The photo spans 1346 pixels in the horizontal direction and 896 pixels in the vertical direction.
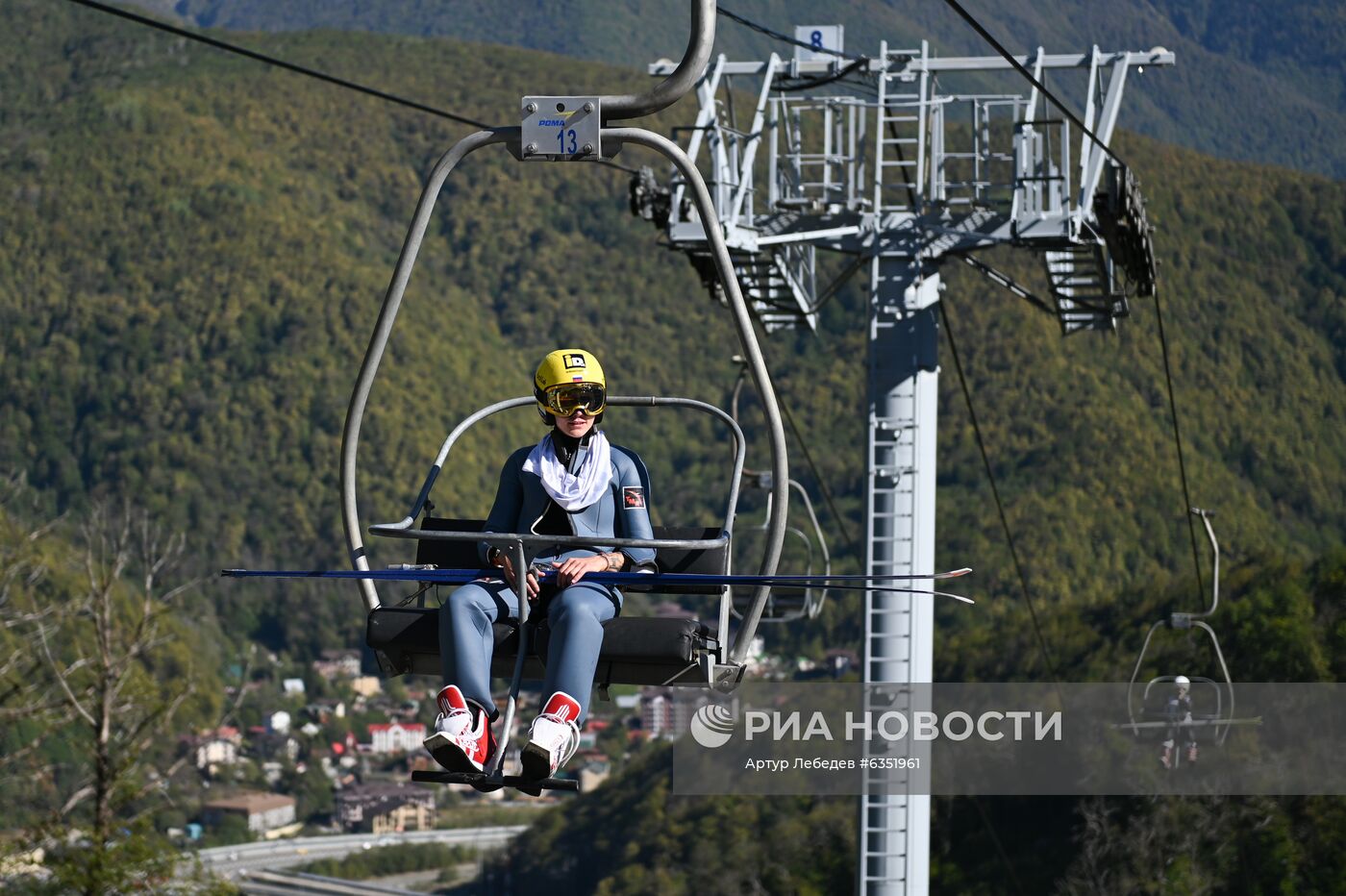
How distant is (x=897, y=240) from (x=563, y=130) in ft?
33.2

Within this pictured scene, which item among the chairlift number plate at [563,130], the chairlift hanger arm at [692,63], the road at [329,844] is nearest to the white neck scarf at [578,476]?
the chairlift number plate at [563,130]

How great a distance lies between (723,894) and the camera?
44.2 m

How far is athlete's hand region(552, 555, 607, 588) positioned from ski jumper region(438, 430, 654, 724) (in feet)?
0.07

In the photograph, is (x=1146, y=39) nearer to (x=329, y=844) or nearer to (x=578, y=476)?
(x=329, y=844)

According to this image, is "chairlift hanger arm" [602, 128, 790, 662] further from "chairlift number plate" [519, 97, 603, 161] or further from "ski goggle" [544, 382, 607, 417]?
"ski goggle" [544, 382, 607, 417]

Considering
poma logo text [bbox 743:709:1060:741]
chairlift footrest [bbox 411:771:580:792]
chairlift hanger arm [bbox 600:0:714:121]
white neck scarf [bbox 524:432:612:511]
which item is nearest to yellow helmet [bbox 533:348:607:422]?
white neck scarf [bbox 524:432:612:511]

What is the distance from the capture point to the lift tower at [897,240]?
14188mm

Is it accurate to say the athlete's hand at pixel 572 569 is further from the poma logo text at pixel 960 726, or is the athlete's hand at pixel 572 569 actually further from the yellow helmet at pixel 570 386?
the poma logo text at pixel 960 726

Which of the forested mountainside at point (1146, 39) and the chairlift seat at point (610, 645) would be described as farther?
the forested mountainside at point (1146, 39)

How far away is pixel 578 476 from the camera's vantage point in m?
5.92

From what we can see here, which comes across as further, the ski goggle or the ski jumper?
the ski goggle

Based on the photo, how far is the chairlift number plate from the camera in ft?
17.5

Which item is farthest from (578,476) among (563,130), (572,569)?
(563,130)

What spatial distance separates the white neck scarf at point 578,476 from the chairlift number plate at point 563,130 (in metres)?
0.90
